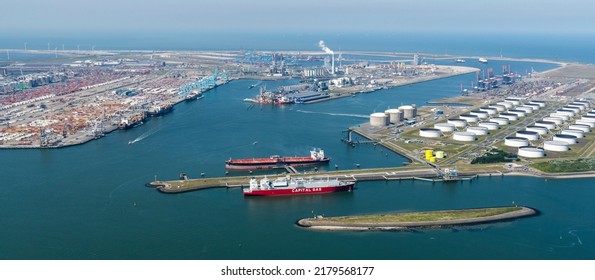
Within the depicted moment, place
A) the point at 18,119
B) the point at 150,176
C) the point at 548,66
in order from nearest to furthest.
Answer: the point at 150,176 < the point at 18,119 < the point at 548,66

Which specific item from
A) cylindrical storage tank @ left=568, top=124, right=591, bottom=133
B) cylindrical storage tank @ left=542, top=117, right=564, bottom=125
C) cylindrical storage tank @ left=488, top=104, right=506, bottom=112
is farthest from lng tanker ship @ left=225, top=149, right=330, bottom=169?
cylindrical storage tank @ left=488, top=104, right=506, bottom=112

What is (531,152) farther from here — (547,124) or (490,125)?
(547,124)

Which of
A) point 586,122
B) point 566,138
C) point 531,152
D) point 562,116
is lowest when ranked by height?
point 531,152

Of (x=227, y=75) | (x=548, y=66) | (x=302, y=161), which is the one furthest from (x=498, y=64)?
(x=302, y=161)

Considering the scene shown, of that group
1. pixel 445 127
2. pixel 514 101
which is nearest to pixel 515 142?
pixel 445 127

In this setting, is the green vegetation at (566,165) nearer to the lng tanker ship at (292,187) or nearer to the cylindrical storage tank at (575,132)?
the cylindrical storage tank at (575,132)

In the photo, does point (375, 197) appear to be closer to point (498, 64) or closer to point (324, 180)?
point (324, 180)
